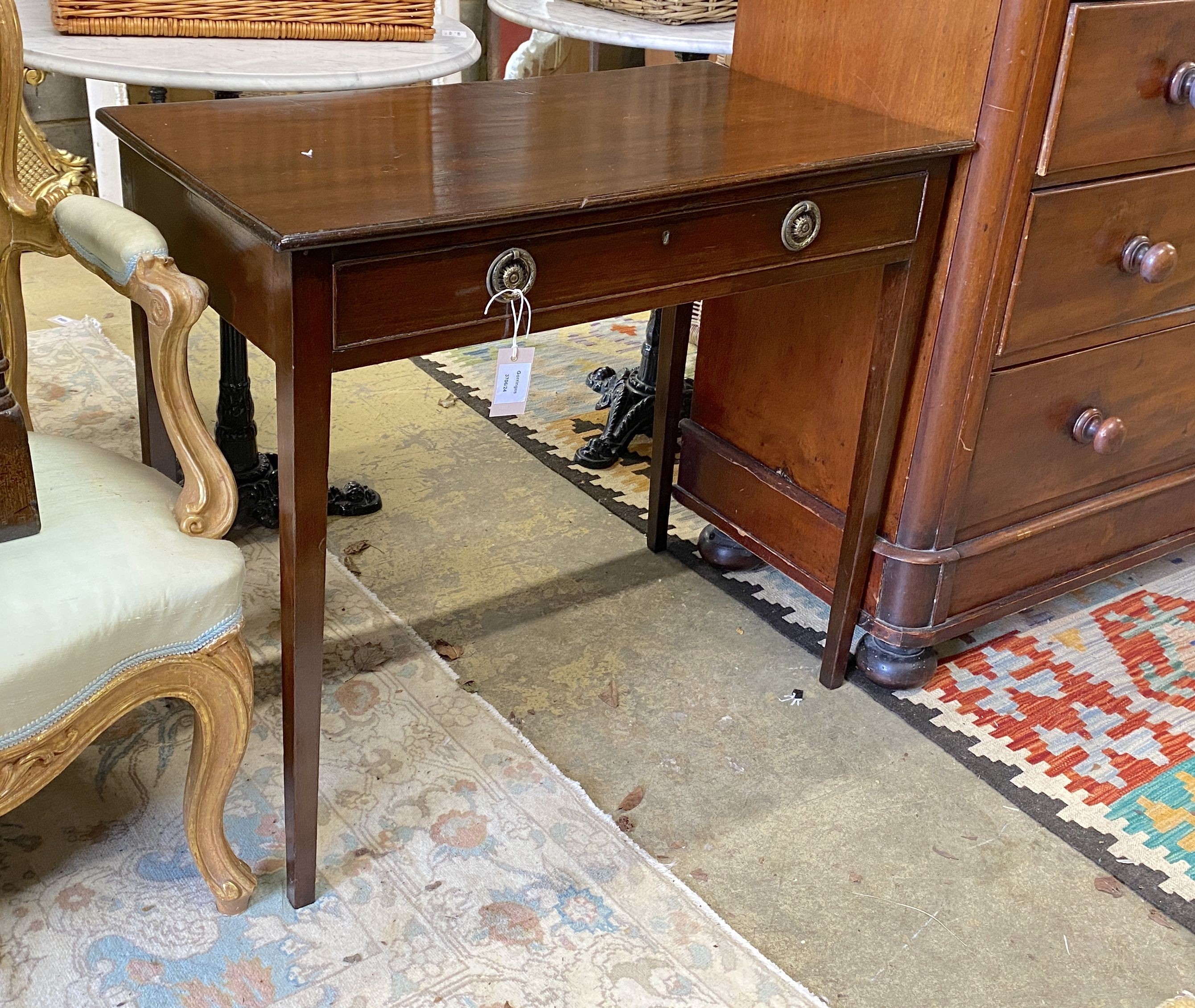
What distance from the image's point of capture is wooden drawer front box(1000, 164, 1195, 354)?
170cm

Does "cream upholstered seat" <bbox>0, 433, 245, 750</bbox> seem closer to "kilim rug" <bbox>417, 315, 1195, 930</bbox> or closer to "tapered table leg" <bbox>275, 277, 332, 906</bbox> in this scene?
"tapered table leg" <bbox>275, 277, 332, 906</bbox>

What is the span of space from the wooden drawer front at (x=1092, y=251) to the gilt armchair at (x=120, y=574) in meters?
1.11

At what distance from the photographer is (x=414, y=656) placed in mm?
2020

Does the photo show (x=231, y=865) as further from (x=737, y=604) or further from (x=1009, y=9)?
(x=1009, y=9)

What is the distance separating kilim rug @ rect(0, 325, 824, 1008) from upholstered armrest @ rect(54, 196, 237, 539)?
518mm

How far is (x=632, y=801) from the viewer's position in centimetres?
175

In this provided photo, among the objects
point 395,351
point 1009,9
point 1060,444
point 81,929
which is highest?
point 1009,9

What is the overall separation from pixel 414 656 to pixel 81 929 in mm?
677

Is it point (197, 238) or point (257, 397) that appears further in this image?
point (257, 397)

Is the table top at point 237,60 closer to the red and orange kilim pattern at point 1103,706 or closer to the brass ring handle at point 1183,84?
the brass ring handle at point 1183,84

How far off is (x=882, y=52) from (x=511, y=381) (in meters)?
0.74

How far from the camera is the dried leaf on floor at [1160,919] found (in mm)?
1599

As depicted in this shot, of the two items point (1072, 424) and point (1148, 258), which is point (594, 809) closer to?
point (1072, 424)

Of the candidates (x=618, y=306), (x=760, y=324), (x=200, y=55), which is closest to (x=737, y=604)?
(x=760, y=324)
